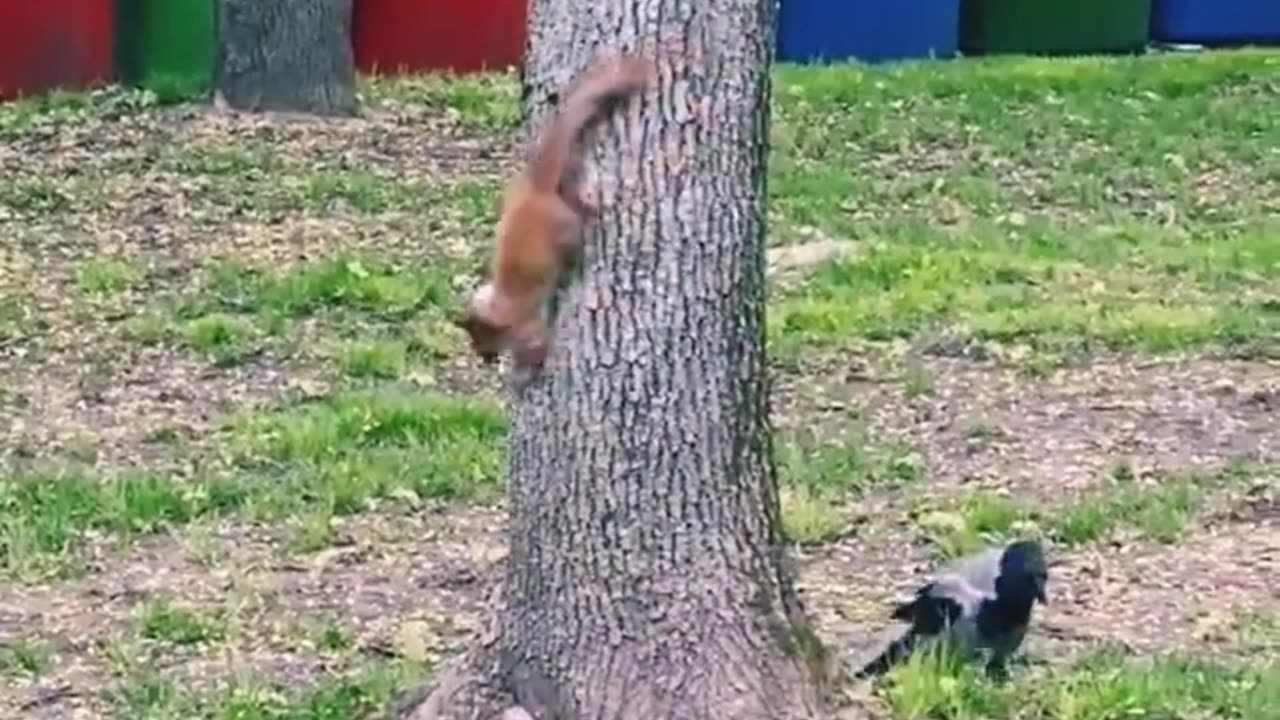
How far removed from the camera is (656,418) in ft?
13.9

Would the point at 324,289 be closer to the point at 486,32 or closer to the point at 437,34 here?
the point at 437,34

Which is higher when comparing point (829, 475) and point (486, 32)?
point (486, 32)

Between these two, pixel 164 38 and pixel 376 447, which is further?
pixel 164 38

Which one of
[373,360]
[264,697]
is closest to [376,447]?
[373,360]

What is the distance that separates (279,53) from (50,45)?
2239 mm

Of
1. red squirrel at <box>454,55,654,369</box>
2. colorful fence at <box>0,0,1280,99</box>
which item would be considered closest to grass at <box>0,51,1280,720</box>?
colorful fence at <box>0,0,1280,99</box>

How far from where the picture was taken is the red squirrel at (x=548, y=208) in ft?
13.6

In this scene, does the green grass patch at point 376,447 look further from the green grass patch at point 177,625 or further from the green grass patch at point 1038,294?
the green grass patch at point 1038,294

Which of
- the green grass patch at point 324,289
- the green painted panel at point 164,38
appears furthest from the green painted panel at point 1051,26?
the green grass patch at point 324,289

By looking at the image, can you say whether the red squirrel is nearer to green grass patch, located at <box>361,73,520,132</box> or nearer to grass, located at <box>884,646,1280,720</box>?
grass, located at <box>884,646,1280,720</box>

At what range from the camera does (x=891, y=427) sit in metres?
6.94

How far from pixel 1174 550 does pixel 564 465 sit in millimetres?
1968

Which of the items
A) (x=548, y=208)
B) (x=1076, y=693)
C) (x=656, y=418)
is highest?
(x=548, y=208)

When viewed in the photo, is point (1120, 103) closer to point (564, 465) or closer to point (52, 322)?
point (52, 322)
